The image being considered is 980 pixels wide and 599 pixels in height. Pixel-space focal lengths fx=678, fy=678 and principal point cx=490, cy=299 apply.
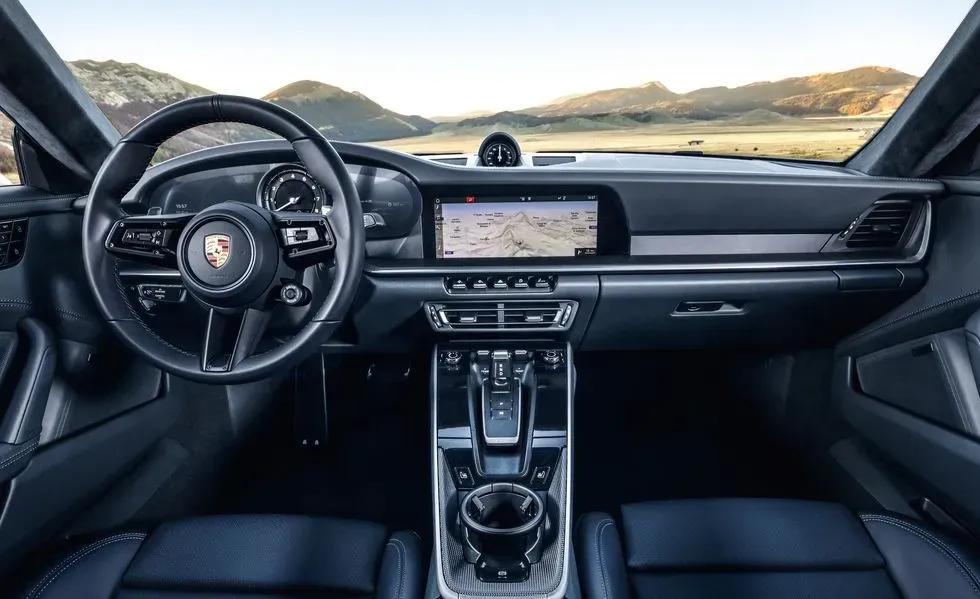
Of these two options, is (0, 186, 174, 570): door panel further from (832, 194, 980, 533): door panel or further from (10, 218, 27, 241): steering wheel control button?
(832, 194, 980, 533): door panel

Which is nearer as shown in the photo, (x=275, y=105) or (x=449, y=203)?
(x=275, y=105)

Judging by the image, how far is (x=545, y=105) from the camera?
2.57 m

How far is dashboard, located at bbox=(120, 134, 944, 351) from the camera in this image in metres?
2.13

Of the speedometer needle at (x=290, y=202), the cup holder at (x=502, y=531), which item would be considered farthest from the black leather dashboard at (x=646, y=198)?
the cup holder at (x=502, y=531)

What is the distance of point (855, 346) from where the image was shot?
8.17 ft

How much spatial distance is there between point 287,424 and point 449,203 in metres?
1.34

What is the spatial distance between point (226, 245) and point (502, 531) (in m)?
0.97

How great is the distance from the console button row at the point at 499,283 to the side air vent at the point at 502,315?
0.05 m

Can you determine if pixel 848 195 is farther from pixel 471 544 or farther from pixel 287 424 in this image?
pixel 287 424

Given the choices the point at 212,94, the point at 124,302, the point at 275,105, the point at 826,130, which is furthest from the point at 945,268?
the point at 124,302

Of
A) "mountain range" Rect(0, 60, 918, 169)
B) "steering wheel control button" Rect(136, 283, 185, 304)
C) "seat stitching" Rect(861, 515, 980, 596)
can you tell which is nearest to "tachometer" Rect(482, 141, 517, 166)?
"mountain range" Rect(0, 60, 918, 169)

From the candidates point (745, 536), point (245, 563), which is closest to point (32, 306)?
point (245, 563)

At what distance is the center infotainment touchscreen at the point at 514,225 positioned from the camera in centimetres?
219

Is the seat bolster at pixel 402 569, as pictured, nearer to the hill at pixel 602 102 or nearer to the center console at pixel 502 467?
the center console at pixel 502 467
